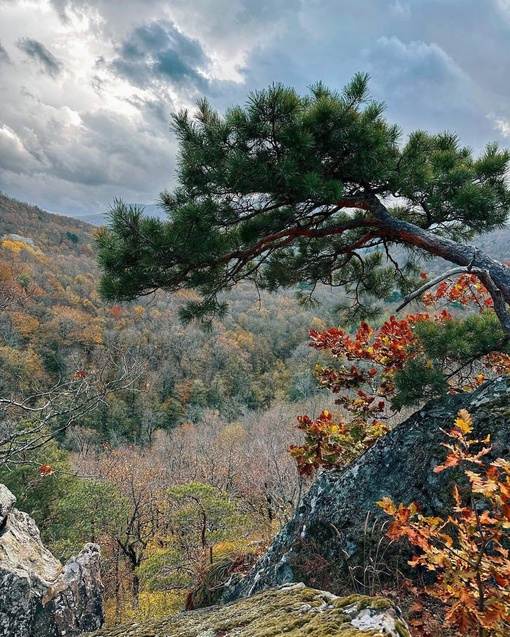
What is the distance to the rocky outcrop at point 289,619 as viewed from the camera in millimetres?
917

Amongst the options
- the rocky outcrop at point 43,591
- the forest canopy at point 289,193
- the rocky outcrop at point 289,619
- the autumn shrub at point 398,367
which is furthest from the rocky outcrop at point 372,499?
the rocky outcrop at point 43,591

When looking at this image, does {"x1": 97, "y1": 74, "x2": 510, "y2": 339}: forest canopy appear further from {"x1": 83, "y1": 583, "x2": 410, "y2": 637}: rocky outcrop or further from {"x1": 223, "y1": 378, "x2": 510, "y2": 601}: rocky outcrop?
{"x1": 83, "y1": 583, "x2": 410, "y2": 637}: rocky outcrop

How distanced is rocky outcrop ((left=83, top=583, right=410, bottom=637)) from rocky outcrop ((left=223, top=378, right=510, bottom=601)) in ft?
2.72

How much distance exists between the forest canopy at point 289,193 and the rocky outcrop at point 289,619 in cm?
189

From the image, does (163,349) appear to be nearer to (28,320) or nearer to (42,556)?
(28,320)

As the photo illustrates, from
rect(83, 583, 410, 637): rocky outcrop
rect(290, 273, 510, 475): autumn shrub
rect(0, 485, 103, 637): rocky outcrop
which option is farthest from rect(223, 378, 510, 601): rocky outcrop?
rect(0, 485, 103, 637): rocky outcrop

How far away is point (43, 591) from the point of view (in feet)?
12.1

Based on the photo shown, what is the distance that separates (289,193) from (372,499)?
7.14 ft

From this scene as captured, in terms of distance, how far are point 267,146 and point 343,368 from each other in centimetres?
199

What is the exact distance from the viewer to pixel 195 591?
336 centimetres

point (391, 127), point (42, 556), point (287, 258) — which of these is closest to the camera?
point (391, 127)

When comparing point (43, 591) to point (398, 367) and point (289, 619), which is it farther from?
point (398, 367)

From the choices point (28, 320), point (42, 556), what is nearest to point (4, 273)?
point (28, 320)

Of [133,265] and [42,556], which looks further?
[42,556]
